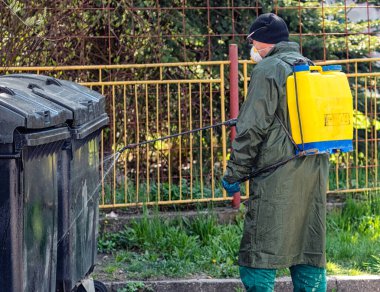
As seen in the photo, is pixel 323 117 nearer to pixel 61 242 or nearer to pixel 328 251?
pixel 61 242

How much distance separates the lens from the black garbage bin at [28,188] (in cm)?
428

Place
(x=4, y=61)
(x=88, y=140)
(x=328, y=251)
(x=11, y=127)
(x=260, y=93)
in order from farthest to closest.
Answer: (x=4, y=61)
(x=328, y=251)
(x=88, y=140)
(x=260, y=93)
(x=11, y=127)

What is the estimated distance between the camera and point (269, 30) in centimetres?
545

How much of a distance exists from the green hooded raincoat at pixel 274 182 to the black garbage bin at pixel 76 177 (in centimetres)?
85

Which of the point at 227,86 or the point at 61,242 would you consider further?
the point at 227,86

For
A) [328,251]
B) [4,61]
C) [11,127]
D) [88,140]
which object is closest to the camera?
[11,127]

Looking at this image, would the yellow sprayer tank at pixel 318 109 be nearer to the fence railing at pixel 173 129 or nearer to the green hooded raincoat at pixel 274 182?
the green hooded raincoat at pixel 274 182

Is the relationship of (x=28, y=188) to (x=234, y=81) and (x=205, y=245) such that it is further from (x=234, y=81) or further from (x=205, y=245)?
(x=234, y=81)

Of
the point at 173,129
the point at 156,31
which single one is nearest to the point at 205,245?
the point at 173,129

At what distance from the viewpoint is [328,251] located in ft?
23.9

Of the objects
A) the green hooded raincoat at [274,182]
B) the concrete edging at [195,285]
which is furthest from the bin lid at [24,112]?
the concrete edging at [195,285]

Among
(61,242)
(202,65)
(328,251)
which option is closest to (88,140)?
(61,242)

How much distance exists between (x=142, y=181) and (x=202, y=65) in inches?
46.2

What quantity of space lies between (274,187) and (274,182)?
0.09ft
